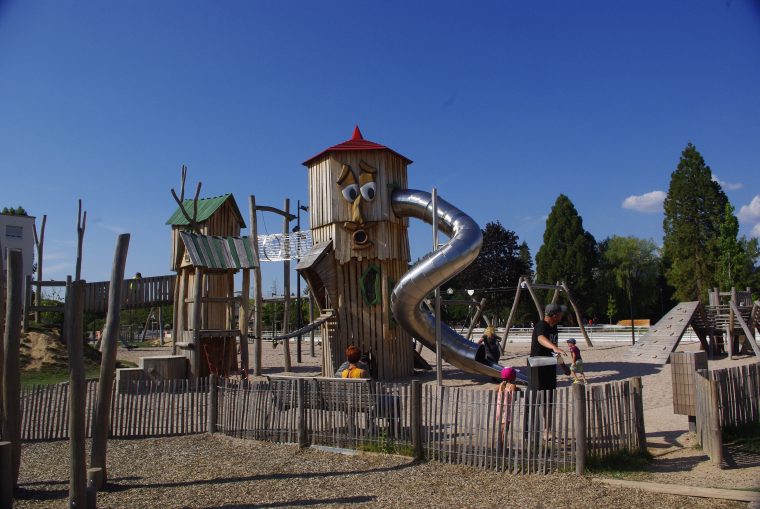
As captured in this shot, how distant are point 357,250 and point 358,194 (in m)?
1.53

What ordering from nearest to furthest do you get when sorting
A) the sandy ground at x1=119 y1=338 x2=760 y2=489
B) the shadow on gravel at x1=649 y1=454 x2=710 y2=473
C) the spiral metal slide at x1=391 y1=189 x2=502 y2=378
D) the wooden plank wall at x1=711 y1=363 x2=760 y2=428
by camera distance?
the sandy ground at x1=119 y1=338 x2=760 y2=489 → the shadow on gravel at x1=649 y1=454 x2=710 y2=473 → the wooden plank wall at x1=711 y1=363 x2=760 y2=428 → the spiral metal slide at x1=391 y1=189 x2=502 y2=378

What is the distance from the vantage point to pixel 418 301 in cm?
1484

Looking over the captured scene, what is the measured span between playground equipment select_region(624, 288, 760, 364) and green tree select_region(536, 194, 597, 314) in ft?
92.8

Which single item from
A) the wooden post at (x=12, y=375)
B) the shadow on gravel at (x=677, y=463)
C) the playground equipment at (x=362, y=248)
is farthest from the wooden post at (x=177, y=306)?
the shadow on gravel at (x=677, y=463)

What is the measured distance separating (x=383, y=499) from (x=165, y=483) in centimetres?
278

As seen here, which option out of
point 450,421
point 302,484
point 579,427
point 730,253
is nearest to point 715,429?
point 579,427

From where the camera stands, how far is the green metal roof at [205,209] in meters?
21.2

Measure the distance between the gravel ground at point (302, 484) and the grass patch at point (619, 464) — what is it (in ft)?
1.27

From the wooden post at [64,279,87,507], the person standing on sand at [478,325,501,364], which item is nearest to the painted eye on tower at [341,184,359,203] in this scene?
the person standing on sand at [478,325,501,364]

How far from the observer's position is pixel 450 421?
297 inches

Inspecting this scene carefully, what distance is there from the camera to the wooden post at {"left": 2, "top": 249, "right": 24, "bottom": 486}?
6.59 meters

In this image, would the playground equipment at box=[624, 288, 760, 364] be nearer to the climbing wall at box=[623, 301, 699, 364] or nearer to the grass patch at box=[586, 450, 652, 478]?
the climbing wall at box=[623, 301, 699, 364]

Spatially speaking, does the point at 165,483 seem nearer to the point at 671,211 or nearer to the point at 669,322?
the point at 669,322

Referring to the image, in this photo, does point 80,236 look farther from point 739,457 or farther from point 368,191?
point 739,457
